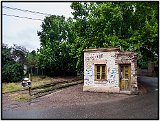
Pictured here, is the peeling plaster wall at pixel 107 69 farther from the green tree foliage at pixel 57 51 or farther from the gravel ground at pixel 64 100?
the green tree foliage at pixel 57 51

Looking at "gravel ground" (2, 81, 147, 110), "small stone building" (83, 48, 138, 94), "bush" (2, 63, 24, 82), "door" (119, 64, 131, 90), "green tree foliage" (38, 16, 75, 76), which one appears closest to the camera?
"gravel ground" (2, 81, 147, 110)

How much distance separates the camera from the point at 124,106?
13797 mm

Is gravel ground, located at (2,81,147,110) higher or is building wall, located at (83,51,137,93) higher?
building wall, located at (83,51,137,93)

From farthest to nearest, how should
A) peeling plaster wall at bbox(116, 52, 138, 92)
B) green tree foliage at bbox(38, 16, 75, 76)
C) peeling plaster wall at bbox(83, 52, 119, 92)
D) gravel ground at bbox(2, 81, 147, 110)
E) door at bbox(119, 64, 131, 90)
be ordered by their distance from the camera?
green tree foliage at bbox(38, 16, 75, 76)
peeling plaster wall at bbox(83, 52, 119, 92)
door at bbox(119, 64, 131, 90)
peeling plaster wall at bbox(116, 52, 138, 92)
gravel ground at bbox(2, 81, 147, 110)

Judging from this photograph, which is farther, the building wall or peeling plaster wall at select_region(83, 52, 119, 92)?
peeling plaster wall at select_region(83, 52, 119, 92)

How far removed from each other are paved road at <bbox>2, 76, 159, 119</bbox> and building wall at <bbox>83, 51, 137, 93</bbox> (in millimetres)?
3703

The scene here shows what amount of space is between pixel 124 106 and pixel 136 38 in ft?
32.2

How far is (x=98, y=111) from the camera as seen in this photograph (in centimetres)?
1274

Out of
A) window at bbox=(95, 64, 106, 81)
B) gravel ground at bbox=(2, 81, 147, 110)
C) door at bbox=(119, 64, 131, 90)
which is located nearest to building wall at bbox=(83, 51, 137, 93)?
window at bbox=(95, 64, 106, 81)

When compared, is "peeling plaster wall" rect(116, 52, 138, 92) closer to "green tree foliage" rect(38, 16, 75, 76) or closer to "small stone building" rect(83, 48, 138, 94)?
"small stone building" rect(83, 48, 138, 94)

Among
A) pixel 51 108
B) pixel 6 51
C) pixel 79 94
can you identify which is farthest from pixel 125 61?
pixel 6 51

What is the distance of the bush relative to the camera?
87.5 ft

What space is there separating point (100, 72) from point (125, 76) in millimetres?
1877

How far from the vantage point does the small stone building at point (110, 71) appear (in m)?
18.4
